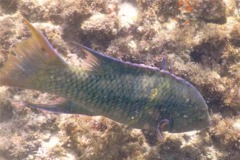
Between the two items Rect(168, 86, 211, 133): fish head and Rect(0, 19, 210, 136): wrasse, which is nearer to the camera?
Rect(0, 19, 210, 136): wrasse

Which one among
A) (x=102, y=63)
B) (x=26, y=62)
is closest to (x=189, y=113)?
(x=102, y=63)

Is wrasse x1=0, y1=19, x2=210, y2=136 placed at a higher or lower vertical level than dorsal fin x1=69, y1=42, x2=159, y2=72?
lower

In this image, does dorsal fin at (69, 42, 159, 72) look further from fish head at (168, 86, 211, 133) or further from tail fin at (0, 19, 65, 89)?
fish head at (168, 86, 211, 133)

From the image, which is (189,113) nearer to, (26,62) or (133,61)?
(133,61)

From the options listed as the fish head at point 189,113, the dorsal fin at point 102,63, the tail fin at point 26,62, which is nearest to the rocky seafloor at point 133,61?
the fish head at point 189,113

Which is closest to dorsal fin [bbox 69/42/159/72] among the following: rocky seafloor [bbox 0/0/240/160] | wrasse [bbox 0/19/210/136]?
wrasse [bbox 0/19/210/136]

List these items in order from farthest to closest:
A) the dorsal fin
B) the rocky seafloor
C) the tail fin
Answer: the rocky seafloor
the dorsal fin
the tail fin

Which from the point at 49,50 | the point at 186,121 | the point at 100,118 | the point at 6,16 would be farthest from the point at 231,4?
the point at 6,16

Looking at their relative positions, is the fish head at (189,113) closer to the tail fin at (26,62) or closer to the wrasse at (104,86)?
the wrasse at (104,86)

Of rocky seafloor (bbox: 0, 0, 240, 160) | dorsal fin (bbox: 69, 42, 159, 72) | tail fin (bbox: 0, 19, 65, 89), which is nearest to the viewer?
tail fin (bbox: 0, 19, 65, 89)
